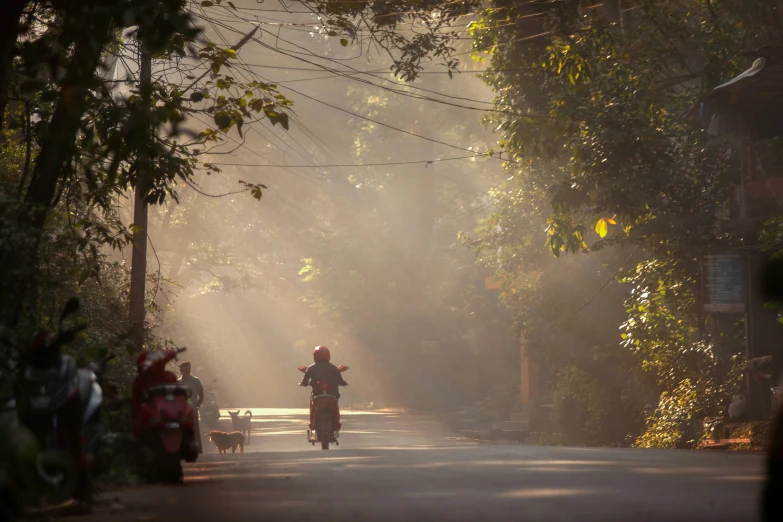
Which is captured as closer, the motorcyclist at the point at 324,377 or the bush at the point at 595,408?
the motorcyclist at the point at 324,377

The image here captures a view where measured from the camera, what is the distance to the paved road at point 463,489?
7.39 m

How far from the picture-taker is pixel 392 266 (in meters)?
50.9

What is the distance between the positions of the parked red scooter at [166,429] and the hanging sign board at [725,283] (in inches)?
469

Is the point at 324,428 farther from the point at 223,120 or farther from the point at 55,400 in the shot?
the point at 55,400

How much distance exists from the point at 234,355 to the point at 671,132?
52847 mm

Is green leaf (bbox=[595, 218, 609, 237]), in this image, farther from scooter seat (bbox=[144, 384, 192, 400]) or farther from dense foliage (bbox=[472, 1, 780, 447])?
scooter seat (bbox=[144, 384, 192, 400])

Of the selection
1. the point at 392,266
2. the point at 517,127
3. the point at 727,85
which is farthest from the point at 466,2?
the point at 392,266

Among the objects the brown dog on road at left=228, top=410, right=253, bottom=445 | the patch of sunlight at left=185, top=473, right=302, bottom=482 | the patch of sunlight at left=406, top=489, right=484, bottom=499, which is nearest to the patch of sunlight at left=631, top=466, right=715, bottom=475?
the patch of sunlight at left=406, top=489, right=484, bottom=499

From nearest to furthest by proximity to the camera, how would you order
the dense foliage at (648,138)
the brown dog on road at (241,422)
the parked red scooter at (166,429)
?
the parked red scooter at (166,429)
the dense foliage at (648,138)
the brown dog on road at (241,422)

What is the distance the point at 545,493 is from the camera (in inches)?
332

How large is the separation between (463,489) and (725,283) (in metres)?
11.7

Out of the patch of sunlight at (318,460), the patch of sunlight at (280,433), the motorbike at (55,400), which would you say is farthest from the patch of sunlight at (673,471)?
the patch of sunlight at (280,433)

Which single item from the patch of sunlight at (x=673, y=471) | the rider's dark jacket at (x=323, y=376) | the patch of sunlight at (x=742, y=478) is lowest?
the patch of sunlight at (x=742, y=478)

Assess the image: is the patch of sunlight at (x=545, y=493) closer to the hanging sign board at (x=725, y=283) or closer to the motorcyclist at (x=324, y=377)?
the motorcyclist at (x=324, y=377)
